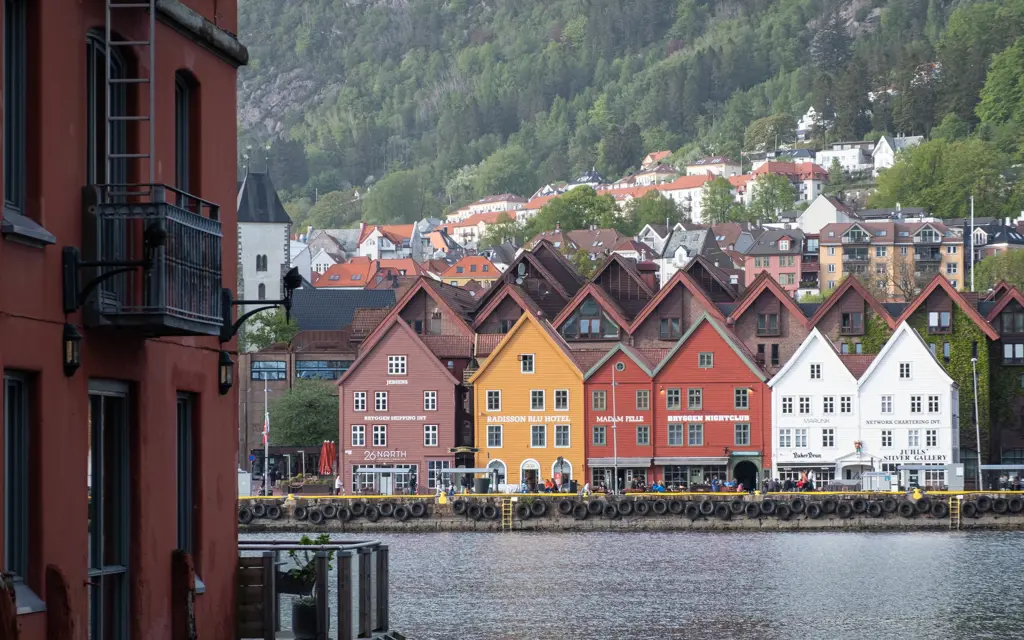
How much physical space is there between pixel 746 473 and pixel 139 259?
9526 centimetres

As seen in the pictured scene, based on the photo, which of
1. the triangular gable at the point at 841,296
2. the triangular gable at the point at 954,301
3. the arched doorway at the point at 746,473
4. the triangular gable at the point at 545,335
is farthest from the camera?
the triangular gable at the point at 841,296

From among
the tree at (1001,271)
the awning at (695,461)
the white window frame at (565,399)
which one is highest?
the tree at (1001,271)

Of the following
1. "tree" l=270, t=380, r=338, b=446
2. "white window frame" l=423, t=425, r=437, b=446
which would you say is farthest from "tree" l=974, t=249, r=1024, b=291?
"white window frame" l=423, t=425, r=437, b=446

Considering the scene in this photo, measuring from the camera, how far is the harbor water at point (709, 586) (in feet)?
151

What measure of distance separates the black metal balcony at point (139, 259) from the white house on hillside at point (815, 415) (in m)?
93.3

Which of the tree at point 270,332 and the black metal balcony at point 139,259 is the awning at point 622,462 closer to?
the tree at point 270,332

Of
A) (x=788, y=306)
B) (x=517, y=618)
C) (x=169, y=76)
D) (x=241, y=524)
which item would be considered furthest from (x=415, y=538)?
(x=169, y=76)

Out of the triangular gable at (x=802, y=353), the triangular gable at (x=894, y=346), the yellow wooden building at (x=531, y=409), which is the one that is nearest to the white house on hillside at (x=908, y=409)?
the triangular gable at (x=894, y=346)

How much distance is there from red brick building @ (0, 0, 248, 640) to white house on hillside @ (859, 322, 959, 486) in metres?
90.9

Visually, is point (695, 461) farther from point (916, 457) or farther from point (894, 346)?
point (894, 346)

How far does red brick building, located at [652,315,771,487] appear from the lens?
10938 cm

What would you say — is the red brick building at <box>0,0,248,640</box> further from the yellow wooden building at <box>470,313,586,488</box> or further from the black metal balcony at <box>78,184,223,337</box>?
the yellow wooden building at <box>470,313,586,488</box>

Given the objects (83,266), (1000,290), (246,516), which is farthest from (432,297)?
Result: (83,266)

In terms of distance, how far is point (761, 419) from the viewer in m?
109
